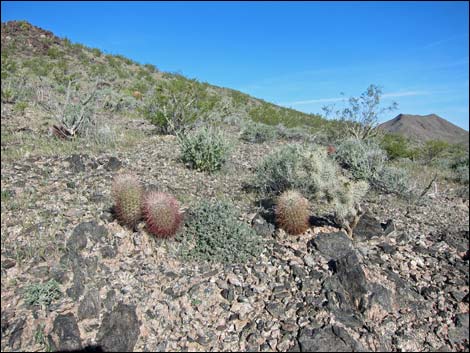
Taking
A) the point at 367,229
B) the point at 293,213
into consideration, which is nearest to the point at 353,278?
the point at 293,213

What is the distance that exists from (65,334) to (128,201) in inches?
63.6

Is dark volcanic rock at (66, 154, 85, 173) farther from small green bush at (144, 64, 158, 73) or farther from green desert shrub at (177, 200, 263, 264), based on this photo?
small green bush at (144, 64, 158, 73)

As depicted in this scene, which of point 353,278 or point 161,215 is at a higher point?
point 161,215

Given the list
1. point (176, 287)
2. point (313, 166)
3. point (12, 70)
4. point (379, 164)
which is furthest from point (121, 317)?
point (12, 70)

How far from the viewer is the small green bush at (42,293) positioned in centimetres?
318

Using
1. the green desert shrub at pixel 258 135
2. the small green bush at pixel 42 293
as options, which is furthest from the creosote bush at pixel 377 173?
the small green bush at pixel 42 293

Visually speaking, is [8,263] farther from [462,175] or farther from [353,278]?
[462,175]

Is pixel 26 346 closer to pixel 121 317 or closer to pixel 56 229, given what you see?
pixel 121 317

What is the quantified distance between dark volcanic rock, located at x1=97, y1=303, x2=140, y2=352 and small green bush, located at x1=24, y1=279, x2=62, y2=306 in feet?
1.84

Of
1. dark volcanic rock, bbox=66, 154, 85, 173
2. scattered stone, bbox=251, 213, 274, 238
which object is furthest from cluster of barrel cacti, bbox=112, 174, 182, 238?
dark volcanic rock, bbox=66, 154, 85, 173

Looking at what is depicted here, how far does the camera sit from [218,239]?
4043mm

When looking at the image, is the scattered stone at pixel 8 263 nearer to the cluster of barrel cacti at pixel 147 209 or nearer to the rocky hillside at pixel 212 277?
the rocky hillside at pixel 212 277

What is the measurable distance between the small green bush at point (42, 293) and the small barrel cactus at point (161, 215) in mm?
1138

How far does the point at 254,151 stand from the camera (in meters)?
8.43
